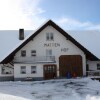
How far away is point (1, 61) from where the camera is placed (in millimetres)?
40281

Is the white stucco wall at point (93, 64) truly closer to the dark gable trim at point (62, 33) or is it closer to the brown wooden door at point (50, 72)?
the dark gable trim at point (62, 33)

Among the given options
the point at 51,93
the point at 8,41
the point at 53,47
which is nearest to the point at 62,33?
the point at 53,47

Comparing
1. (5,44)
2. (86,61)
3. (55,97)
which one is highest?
(5,44)

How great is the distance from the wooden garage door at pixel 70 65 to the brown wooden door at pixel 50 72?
0.86 m

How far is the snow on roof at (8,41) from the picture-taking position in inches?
1711

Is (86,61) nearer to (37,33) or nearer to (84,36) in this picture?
(84,36)

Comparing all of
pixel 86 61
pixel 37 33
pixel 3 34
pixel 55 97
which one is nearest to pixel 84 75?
pixel 86 61

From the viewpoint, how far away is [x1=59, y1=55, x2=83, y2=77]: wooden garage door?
138 feet

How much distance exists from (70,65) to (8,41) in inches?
420

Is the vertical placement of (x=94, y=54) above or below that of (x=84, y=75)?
above

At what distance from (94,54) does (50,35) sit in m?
7.57

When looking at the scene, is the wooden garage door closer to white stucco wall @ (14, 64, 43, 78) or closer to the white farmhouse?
the white farmhouse

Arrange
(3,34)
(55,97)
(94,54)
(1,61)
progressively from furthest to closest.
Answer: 1. (3,34)
2. (94,54)
3. (1,61)
4. (55,97)

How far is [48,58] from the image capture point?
4184 centimetres
